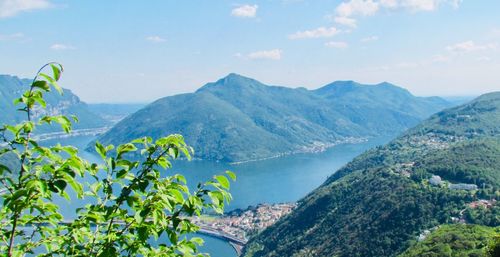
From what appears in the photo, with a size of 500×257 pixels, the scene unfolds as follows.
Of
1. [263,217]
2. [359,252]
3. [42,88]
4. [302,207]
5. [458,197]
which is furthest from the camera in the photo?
[263,217]

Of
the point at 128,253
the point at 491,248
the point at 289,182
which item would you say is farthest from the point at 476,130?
the point at 128,253

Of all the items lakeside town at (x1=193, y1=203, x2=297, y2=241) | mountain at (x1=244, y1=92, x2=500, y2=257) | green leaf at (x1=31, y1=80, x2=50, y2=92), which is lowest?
lakeside town at (x1=193, y1=203, x2=297, y2=241)

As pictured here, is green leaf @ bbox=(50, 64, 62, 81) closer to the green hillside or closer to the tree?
the tree

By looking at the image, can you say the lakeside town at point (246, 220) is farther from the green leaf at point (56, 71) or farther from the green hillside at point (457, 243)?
the green leaf at point (56, 71)

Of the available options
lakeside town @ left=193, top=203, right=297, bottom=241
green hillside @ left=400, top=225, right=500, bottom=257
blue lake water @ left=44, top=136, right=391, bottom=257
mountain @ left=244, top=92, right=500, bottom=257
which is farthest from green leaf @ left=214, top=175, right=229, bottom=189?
lakeside town @ left=193, top=203, right=297, bottom=241

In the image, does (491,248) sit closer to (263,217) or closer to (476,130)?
(263,217)

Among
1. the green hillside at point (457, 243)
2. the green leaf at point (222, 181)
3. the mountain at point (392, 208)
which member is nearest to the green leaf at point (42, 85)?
the green leaf at point (222, 181)
